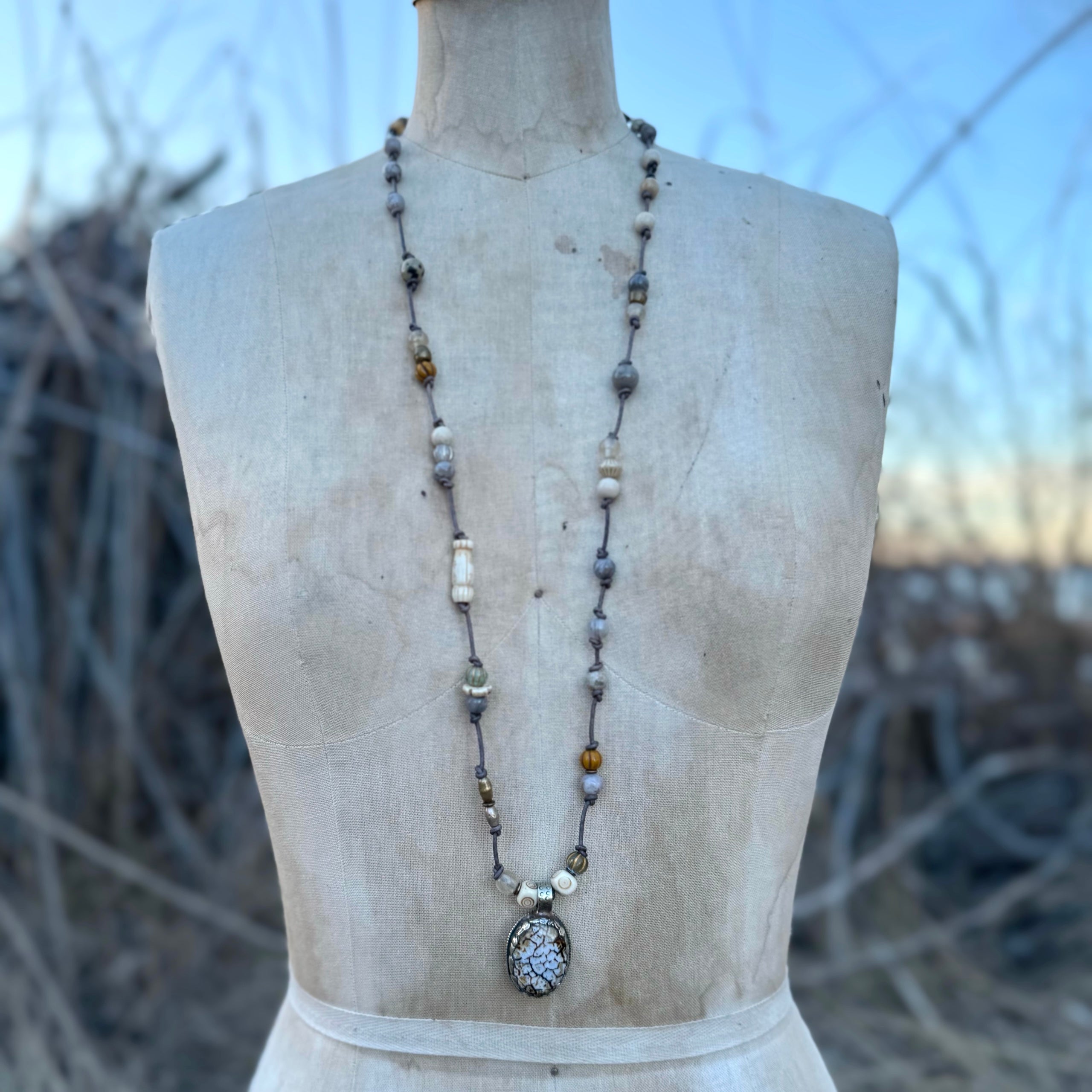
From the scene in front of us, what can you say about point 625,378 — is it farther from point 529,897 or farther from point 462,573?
point 529,897

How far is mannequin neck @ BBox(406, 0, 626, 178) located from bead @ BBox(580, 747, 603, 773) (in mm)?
471

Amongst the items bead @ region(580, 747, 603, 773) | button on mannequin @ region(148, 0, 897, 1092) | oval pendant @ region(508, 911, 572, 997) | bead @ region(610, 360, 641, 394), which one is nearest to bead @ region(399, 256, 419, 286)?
button on mannequin @ region(148, 0, 897, 1092)

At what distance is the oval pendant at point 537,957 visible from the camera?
81 cm

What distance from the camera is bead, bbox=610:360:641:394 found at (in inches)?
34.6

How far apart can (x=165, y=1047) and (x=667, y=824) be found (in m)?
1.94

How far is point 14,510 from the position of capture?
2621 millimetres

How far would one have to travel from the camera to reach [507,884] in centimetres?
84

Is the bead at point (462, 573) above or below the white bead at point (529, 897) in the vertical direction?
above

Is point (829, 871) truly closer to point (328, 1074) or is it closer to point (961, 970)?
point (961, 970)

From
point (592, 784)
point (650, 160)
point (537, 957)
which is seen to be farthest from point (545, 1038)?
point (650, 160)

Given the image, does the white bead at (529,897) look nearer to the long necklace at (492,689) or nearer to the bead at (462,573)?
the long necklace at (492,689)

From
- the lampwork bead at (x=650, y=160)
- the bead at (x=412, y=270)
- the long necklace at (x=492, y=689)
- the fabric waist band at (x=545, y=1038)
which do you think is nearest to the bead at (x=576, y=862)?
the long necklace at (x=492, y=689)

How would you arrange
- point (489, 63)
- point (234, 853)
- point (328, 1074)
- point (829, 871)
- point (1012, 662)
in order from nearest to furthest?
1. point (328, 1074)
2. point (489, 63)
3. point (234, 853)
4. point (829, 871)
5. point (1012, 662)

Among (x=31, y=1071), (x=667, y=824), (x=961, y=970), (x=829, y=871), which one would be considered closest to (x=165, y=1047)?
(x=31, y=1071)
